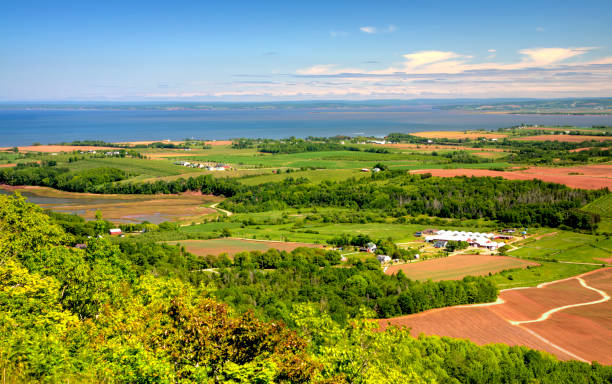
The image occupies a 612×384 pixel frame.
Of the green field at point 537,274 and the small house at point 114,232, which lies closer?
the green field at point 537,274

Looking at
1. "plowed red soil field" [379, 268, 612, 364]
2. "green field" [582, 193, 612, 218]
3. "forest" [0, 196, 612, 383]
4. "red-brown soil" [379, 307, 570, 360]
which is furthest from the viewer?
"green field" [582, 193, 612, 218]

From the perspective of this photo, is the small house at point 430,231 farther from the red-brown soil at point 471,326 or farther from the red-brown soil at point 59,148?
the red-brown soil at point 59,148

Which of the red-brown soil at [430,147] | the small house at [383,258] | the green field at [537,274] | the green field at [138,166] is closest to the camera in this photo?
the green field at [537,274]

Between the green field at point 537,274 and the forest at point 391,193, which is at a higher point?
the forest at point 391,193

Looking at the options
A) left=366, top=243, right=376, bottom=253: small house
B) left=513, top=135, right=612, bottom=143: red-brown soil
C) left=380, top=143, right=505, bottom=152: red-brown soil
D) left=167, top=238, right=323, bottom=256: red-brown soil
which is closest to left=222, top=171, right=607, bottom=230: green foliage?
left=366, top=243, right=376, bottom=253: small house

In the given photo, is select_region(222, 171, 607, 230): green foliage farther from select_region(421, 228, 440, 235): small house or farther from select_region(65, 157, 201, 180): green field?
select_region(65, 157, 201, 180): green field

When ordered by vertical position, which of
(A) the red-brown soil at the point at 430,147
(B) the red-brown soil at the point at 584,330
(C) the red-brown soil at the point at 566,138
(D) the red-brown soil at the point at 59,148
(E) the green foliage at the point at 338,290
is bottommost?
(B) the red-brown soil at the point at 584,330

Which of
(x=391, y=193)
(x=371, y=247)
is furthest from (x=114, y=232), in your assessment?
(x=391, y=193)

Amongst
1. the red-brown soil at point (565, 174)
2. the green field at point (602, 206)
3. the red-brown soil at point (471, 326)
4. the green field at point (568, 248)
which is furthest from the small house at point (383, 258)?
the red-brown soil at point (565, 174)
